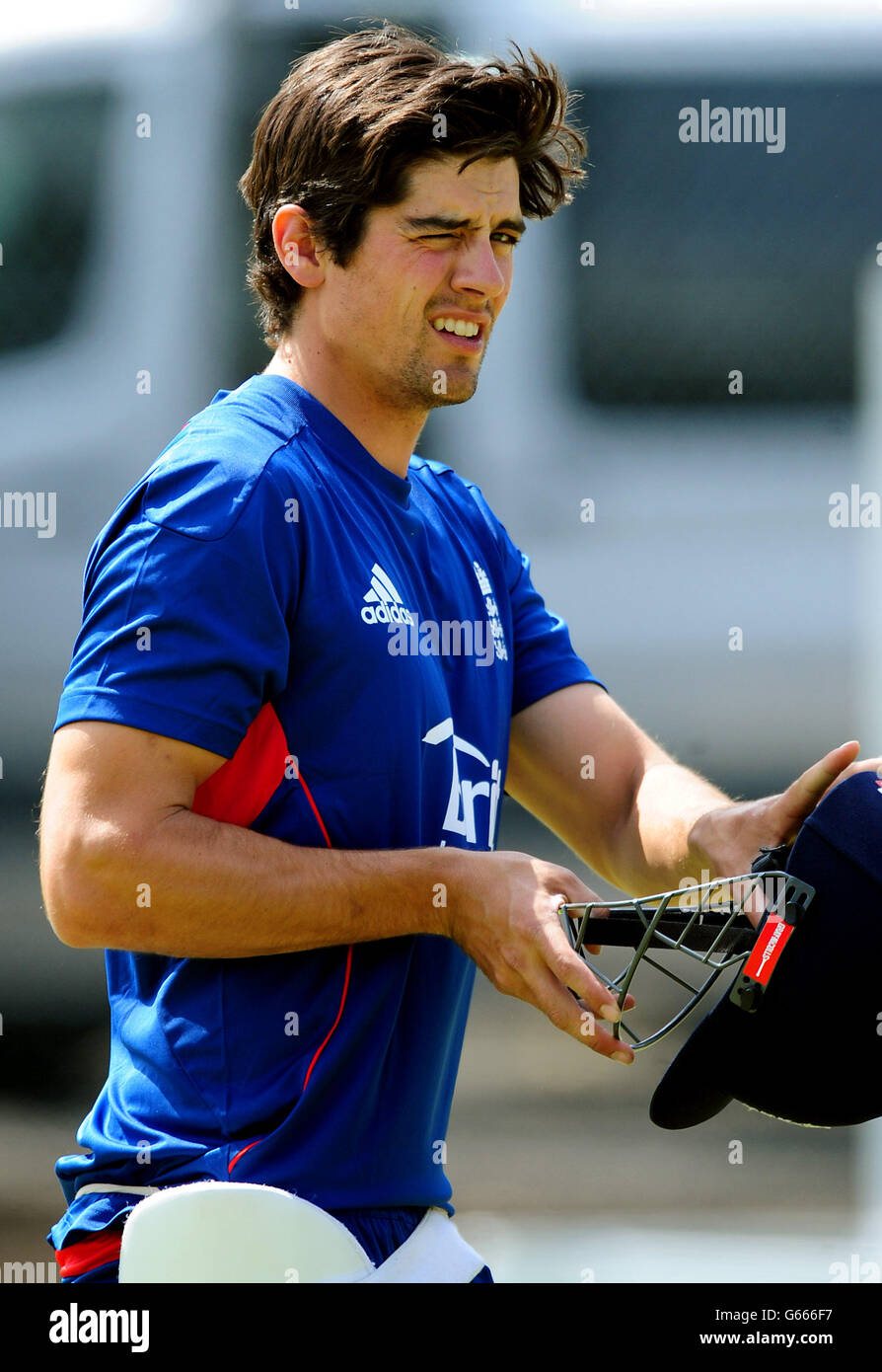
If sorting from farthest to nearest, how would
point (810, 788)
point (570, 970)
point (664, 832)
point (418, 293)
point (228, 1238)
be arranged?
point (664, 832), point (418, 293), point (810, 788), point (228, 1238), point (570, 970)

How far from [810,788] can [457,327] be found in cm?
60

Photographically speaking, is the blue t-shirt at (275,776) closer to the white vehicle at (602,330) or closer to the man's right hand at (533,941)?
the man's right hand at (533,941)

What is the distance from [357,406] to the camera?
1795mm

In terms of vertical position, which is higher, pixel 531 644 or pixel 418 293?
pixel 418 293

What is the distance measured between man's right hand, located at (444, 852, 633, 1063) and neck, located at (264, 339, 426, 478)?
49 centimetres

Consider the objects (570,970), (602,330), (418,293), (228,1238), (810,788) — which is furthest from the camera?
(602,330)

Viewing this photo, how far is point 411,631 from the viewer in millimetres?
1685

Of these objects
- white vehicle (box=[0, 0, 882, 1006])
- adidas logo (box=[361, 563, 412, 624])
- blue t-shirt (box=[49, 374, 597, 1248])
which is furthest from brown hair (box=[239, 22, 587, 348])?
white vehicle (box=[0, 0, 882, 1006])

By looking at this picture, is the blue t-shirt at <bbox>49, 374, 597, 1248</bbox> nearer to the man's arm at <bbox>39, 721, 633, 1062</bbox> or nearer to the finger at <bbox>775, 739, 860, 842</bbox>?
the man's arm at <bbox>39, 721, 633, 1062</bbox>

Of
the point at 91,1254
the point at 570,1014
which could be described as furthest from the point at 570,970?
the point at 91,1254

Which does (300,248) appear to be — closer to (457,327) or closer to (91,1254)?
(457,327)

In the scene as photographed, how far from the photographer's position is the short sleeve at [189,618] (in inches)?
59.1

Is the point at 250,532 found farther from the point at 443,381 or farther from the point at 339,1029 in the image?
the point at 339,1029

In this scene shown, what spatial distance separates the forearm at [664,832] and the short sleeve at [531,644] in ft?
0.52
